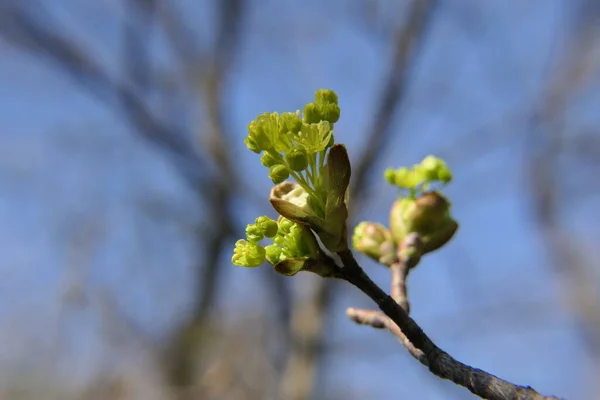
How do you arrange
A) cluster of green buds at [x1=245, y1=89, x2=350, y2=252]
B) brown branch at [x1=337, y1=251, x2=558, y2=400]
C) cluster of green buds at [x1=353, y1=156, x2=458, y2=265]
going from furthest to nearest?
1. cluster of green buds at [x1=353, y1=156, x2=458, y2=265]
2. cluster of green buds at [x1=245, y1=89, x2=350, y2=252]
3. brown branch at [x1=337, y1=251, x2=558, y2=400]

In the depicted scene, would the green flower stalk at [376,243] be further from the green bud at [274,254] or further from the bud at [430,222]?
the green bud at [274,254]

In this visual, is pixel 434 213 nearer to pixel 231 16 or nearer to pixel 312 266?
pixel 312 266

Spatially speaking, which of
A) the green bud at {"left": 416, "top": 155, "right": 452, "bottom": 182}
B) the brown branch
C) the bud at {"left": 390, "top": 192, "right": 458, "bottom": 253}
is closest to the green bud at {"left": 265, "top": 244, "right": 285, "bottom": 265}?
the brown branch

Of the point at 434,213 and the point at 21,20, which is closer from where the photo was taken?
the point at 434,213

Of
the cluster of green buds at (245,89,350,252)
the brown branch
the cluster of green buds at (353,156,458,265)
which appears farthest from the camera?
the cluster of green buds at (353,156,458,265)

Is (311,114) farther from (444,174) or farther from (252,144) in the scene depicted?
(444,174)

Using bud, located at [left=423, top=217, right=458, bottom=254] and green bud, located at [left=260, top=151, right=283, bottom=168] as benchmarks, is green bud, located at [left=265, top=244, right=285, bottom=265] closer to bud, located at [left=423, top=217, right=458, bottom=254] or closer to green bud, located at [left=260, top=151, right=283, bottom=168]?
green bud, located at [left=260, top=151, right=283, bottom=168]

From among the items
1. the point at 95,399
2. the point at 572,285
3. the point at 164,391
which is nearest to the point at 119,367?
the point at 95,399
